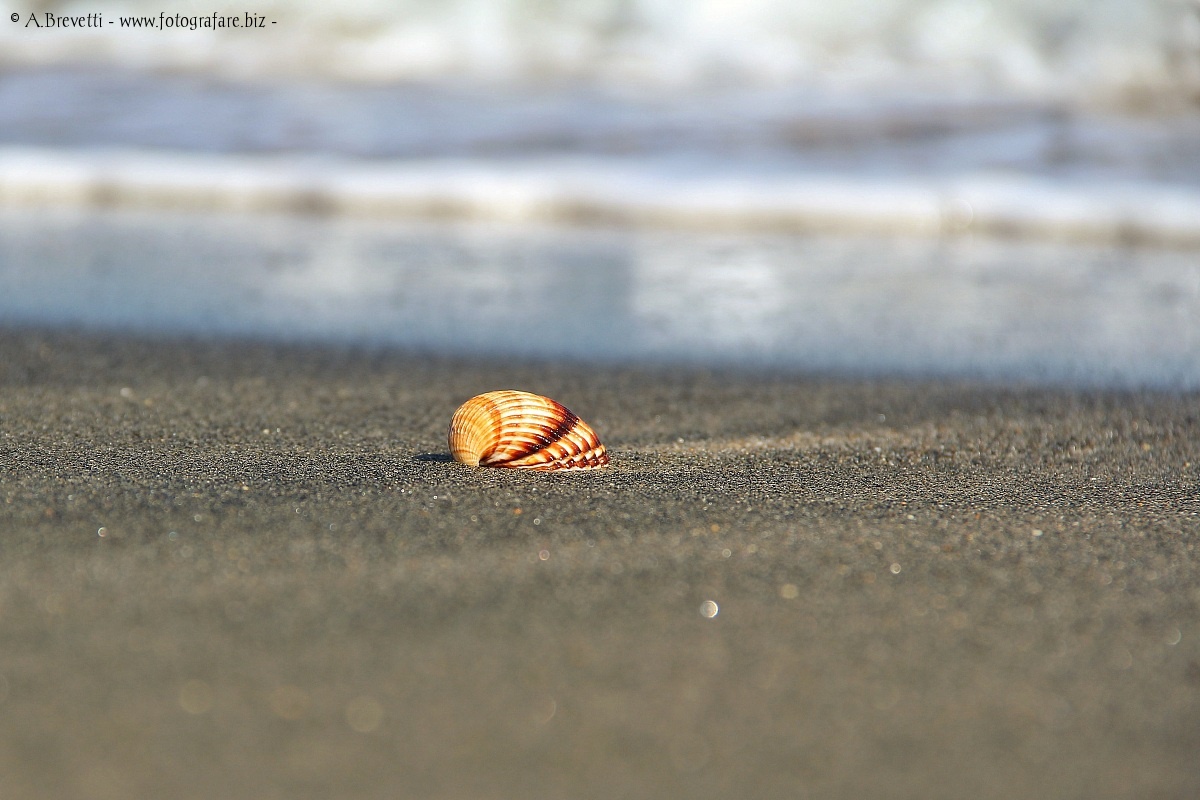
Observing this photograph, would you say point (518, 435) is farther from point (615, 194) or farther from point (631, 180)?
point (631, 180)

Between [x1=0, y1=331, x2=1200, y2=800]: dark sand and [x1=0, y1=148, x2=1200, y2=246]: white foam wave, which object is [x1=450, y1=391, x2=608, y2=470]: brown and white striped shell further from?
[x1=0, y1=148, x2=1200, y2=246]: white foam wave

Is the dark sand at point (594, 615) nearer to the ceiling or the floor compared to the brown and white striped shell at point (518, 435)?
nearer to the floor

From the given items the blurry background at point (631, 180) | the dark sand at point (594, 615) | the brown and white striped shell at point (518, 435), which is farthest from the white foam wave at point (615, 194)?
the brown and white striped shell at point (518, 435)

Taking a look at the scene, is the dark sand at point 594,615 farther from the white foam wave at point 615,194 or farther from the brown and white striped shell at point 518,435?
the white foam wave at point 615,194

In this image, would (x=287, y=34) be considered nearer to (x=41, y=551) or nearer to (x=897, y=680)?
(x=41, y=551)

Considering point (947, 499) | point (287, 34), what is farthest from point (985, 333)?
point (287, 34)

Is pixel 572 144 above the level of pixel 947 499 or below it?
above

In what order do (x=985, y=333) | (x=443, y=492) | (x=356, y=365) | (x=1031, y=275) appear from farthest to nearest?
1. (x=1031, y=275)
2. (x=985, y=333)
3. (x=356, y=365)
4. (x=443, y=492)
